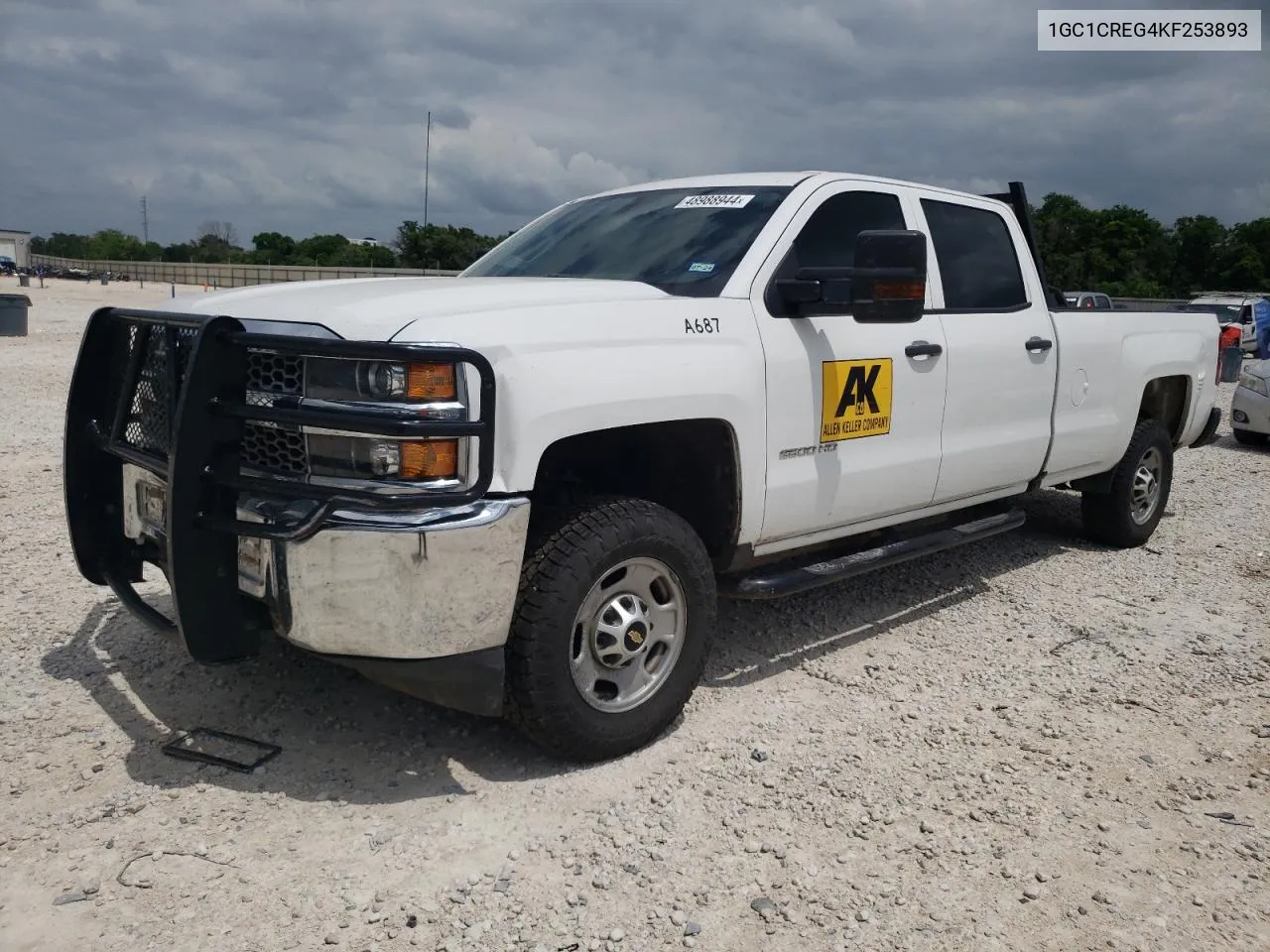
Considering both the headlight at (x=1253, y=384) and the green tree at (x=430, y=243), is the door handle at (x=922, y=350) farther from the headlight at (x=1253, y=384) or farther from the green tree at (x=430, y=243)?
the green tree at (x=430, y=243)

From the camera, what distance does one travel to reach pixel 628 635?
11.3 ft

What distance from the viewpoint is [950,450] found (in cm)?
466

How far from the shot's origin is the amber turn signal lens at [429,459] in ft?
9.46

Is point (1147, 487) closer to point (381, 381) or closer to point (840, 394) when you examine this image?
point (840, 394)

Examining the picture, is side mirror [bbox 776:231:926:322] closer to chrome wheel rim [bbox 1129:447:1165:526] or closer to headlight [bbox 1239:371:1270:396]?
chrome wheel rim [bbox 1129:447:1165:526]

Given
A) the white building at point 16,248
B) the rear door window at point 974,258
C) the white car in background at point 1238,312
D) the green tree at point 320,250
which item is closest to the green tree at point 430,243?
the green tree at point 320,250

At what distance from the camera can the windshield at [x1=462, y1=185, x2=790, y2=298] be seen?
13.0 feet

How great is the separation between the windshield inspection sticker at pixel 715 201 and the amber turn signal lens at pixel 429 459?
1882 millimetres

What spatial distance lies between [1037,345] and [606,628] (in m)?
2.95

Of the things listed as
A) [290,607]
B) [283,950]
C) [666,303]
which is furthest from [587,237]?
[283,950]

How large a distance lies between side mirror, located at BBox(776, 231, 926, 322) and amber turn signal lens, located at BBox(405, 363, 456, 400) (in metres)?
1.45

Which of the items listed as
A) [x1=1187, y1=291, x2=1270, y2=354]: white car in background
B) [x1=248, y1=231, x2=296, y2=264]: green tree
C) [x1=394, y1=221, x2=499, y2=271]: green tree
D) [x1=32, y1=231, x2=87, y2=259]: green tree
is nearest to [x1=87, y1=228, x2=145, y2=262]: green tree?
[x1=32, y1=231, x2=87, y2=259]: green tree

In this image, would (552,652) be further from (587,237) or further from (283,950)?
(587,237)

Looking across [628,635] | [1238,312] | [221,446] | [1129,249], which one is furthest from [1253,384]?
[1129,249]
